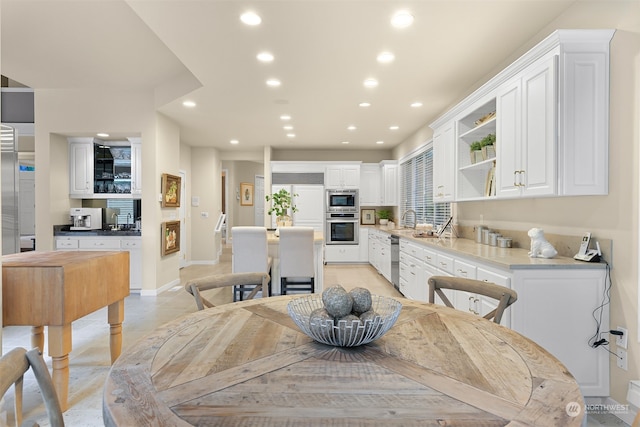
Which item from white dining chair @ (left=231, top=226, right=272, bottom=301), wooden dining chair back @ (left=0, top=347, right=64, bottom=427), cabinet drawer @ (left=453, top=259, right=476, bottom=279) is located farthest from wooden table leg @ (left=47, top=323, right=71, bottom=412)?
cabinet drawer @ (left=453, top=259, right=476, bottom=279)

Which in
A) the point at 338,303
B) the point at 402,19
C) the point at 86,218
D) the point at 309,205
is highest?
the point at 402,19

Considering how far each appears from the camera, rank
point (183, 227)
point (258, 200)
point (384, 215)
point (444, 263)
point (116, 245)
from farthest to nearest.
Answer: point (258, 200) → point (384, 215) → point (183, 227) → point (116, 245) → point (444, 263)

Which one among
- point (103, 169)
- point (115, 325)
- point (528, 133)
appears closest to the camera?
point (528, 133)

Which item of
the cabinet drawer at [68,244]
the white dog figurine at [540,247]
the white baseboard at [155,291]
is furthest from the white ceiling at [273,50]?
the white baseboard at [155,291]

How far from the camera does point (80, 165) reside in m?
5.55

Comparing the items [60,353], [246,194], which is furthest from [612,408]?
[246,194]

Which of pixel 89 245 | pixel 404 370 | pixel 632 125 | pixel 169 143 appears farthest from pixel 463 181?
pixel 89 245

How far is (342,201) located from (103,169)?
15.1ft

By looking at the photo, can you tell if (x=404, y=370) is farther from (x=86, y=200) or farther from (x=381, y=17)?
(x=86, y=200)

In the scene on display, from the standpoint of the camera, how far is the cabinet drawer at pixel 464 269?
2787 millimetres

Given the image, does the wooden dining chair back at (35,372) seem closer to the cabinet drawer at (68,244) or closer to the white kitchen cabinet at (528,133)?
the white kitchen cabinet at (528,133)

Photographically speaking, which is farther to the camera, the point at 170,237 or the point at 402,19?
the point at 170,237

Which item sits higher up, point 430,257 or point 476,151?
point 476,151

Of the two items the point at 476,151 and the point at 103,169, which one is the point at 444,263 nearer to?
the point at 476,151
